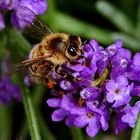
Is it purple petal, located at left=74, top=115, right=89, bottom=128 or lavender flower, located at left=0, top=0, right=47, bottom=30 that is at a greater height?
lavender flower, located at left=0, top=0, right=47, bottom=30

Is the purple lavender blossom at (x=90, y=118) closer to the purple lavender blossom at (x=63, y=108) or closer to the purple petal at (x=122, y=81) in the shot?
the purple lavender blossom at (x=63, y=108)

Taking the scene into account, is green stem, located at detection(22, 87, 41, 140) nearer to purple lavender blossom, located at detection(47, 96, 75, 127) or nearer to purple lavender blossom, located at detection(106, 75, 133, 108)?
purple lavender blossom, located at detection(47, 96, 75, 127)

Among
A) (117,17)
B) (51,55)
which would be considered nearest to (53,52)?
(51,55)

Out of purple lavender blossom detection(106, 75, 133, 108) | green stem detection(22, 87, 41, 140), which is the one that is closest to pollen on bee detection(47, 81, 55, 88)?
green stem detection(22, 87, 41, 140)

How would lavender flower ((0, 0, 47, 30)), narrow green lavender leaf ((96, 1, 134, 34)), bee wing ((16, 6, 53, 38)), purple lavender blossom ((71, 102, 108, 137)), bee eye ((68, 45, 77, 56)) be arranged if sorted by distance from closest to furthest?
1. purple lavender blossom ((71, 102, 108, 137))
2. bee eye ((68, 45, 77, 56))
3. bee wing ((16, 6, 53, 38))
4. lavender flower ((0, 0, 47, 30))
5. narrow green lavender leaf ((96, 1, 134, 34))

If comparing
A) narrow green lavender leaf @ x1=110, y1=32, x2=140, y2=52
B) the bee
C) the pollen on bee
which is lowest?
the pollen on bee

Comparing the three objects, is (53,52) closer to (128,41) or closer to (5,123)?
(128,41)

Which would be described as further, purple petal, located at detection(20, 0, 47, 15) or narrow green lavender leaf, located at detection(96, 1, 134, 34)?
narrow green lavender leaf, located at detection(96, 1, 134, 34)

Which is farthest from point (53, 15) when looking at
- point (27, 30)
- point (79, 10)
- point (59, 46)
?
point (59, 46)
